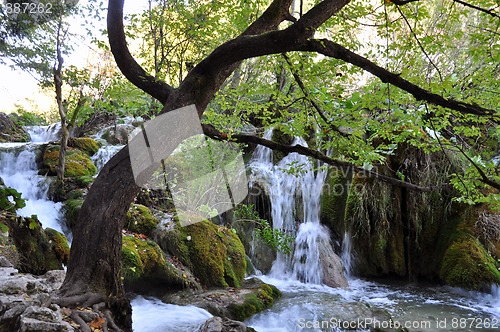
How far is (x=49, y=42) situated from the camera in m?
8.02

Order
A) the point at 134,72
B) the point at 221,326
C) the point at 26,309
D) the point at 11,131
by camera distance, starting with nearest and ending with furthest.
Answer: the point at 26,309, the point at 134,72, the point at 221,326, the point at 11,131

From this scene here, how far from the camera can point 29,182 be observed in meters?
8.30

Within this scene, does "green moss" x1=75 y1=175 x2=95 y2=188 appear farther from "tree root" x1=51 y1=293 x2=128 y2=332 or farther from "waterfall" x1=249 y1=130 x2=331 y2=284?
"tree root" x1=51 y1=293 x2=128 y2=332

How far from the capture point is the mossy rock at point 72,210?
6580 millimetres

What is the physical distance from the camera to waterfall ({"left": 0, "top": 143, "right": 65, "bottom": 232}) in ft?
22.1

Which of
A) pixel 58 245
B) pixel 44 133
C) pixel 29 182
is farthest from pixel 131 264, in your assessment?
pixel 44 133

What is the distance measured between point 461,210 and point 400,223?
1.39 m

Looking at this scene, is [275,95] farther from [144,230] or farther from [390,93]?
[144,230]

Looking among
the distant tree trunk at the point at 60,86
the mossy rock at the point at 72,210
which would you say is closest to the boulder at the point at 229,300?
the mossy rock at the point at 72,210

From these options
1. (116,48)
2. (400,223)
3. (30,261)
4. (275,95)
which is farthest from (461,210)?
(30,261)

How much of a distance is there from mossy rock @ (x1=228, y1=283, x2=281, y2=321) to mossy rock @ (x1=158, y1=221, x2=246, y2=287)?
530mm

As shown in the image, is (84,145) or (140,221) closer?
(140,221)

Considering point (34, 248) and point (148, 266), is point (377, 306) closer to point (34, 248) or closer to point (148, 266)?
point (148, 266)

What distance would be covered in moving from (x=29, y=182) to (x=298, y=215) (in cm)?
719
